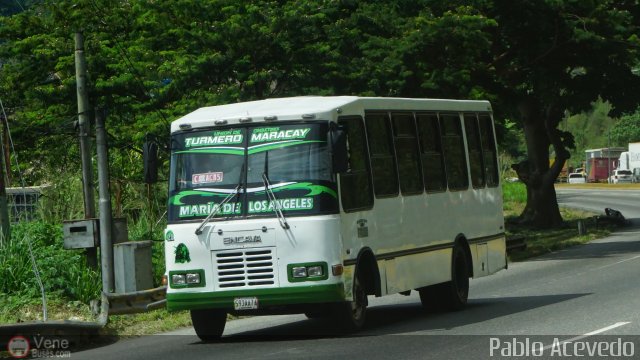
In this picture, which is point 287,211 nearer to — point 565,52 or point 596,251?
point 596,251

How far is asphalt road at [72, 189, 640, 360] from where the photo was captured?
42.7ft

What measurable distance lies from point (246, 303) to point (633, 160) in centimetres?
10260

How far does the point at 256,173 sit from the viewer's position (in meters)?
14.7

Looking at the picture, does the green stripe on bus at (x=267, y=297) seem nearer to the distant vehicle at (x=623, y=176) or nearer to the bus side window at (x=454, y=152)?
the bus side window at (x=454, y=152)

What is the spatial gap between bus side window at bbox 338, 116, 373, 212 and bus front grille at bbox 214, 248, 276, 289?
114 cm

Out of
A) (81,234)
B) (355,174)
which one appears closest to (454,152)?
(355,174)

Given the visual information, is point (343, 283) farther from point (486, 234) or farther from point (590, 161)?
point (590, 161)

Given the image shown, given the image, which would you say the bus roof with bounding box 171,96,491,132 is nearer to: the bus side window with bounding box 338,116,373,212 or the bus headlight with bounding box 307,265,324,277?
the bus side window with bounding box 338,116,373,212

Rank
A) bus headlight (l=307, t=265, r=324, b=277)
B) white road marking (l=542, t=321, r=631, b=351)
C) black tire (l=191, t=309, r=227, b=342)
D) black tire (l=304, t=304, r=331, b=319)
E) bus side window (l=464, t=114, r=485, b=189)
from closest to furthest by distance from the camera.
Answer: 1. white road marking (l=542, t=321, r=631, b=351)
2. bus headlight (l=307, t=265, r=324, b=277)
3. black tire (l=304, t=304, r=331, b=319)
4. black tire (l=191, t=309, r=227, b=342)
5. bus side window (l=464, t=114, r=485, b=189)

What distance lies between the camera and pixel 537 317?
15859 millimetres

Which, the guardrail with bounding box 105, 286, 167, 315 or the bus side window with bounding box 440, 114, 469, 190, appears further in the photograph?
the bus side window with bounding box 440, 114, 469, 190

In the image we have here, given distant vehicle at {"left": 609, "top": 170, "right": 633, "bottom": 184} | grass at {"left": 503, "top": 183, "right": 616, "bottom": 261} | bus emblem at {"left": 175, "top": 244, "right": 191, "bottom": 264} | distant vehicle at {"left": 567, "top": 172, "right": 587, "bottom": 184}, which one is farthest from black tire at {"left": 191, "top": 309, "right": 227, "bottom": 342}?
distant vehicle at {"left": 567, "top": 172, "right": 587, "bottom": 184}

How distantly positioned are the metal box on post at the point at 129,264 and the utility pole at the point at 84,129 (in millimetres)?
792

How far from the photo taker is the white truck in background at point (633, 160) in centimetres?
11075
